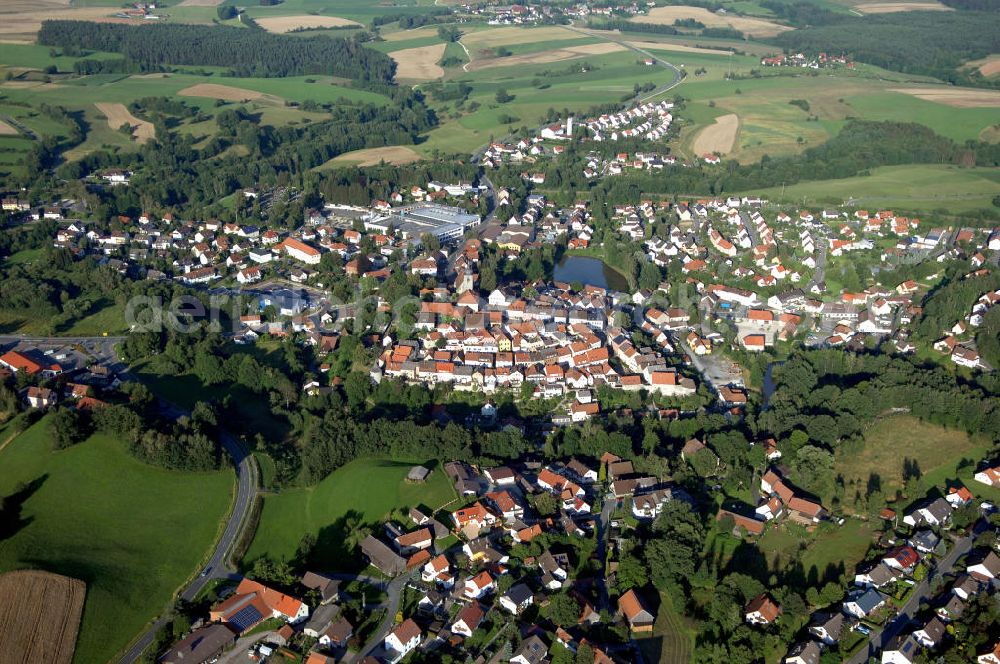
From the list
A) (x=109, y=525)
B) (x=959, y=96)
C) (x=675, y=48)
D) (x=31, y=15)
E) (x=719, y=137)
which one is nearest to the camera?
(x=109, y=525)

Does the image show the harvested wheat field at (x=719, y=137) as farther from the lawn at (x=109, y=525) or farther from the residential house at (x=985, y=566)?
the lawn at (x=109, y=525)

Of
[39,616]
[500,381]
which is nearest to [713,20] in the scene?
[500,381]

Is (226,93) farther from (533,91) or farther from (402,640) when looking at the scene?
(402,640)

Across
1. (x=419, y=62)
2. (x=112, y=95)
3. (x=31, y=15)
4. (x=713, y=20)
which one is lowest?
(x=112, y=95)

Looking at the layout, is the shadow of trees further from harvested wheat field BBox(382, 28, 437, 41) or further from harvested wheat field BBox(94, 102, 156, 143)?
harvested wheat field BBox(382, 28, 437, 41)

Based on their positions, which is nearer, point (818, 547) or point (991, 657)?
point (991, 657)

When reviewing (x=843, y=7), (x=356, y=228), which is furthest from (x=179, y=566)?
(x=843, y=7)

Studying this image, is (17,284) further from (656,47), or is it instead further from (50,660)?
(656,47)
